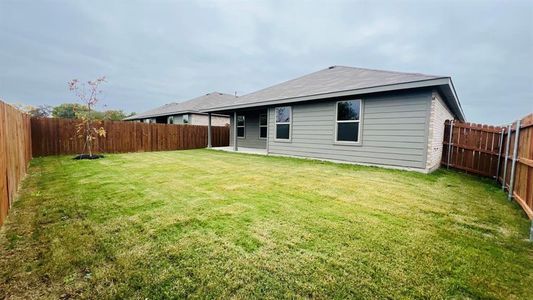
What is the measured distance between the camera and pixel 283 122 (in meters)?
10.0

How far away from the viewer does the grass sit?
5.18 feet

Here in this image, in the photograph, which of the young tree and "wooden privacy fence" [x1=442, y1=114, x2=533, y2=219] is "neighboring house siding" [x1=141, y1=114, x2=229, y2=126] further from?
"wooden privacy fence" [x1=442, y1=114, x2=533, y2=219]

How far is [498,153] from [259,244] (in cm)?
787

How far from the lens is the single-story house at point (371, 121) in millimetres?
6191

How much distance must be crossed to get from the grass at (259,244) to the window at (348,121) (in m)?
3.74

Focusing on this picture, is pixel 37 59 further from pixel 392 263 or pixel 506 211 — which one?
pixel 506 211

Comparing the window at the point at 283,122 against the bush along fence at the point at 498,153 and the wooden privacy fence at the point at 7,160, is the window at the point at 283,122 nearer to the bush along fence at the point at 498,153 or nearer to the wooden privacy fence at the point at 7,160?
the bush along fence at the point at 498,153

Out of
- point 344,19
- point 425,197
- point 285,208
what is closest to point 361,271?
point 285,208

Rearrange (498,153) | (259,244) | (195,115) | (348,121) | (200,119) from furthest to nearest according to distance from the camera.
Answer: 1. (200,119)
2. (195,115)
3. (348,121)
4. (498,153)
5. (259,244)

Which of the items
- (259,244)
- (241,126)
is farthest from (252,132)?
(259,244)

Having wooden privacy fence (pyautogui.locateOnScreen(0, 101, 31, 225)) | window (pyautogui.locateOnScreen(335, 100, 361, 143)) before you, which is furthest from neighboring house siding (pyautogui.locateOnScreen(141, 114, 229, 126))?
wooden privacy fence (pyautogui.locateOnScreen(0, 101, 31, 225))

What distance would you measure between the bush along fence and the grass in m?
0.50

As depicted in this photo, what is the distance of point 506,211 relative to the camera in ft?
11.6

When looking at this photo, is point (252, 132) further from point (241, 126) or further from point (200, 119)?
point (200, 119)
